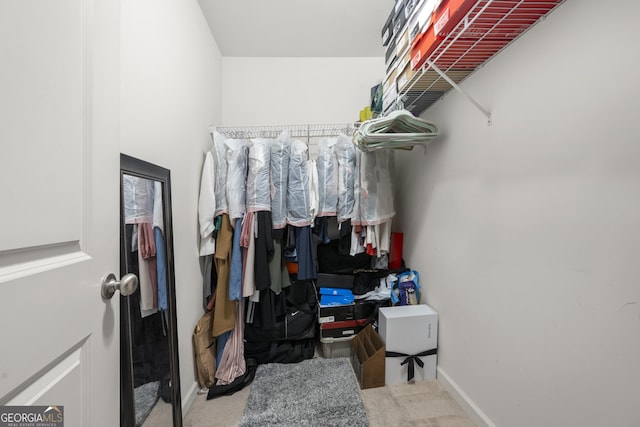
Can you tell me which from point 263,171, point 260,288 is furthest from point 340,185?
point 260,288

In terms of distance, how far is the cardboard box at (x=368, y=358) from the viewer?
4.86 ft

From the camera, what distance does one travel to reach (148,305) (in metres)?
1.08

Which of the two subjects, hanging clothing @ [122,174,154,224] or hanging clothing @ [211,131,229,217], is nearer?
hanging clothing @ [122,174,154,224]

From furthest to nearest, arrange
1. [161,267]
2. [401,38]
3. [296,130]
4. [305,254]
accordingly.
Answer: [296,130]
[305,254]
[401,38]
[161,267]

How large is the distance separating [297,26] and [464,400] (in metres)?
2.72

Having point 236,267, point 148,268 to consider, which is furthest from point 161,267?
point 236,267

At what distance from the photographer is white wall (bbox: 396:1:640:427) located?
2.27ft

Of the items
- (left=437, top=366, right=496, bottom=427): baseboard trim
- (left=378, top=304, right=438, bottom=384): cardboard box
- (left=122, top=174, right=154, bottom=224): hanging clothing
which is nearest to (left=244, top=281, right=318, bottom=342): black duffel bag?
(left=378, top=304, right=438, bottom=384): cardboard box

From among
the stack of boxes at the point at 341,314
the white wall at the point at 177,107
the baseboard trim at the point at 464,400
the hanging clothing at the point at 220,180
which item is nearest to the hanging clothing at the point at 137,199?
the white wall at the point at 177,107

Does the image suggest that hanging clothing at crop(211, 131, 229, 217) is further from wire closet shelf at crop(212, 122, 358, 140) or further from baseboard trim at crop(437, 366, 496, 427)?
baseboard trim at crop(437, 366, 496, 427)

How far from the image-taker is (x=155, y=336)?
1107mm

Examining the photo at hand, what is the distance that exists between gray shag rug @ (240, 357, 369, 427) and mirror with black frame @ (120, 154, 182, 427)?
0.44 meters

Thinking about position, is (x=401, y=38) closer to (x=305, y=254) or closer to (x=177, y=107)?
(x=177, y=107)

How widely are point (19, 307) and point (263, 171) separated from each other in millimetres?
1290
